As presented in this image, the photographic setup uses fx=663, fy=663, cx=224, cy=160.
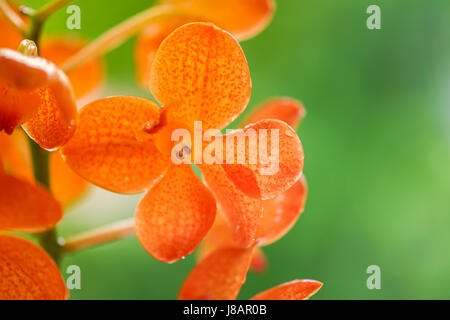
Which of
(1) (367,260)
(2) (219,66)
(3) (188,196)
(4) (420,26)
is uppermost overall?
(4) (420,26)

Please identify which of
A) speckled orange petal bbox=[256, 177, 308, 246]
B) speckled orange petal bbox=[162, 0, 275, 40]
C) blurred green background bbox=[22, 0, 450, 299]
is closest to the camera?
speckled orange petal bbox=[256, 177, 308, 246]

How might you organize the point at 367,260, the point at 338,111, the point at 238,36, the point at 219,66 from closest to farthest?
the point at 219,66 < the point at 238,36 < the point at 367,260 < the point at 338,111

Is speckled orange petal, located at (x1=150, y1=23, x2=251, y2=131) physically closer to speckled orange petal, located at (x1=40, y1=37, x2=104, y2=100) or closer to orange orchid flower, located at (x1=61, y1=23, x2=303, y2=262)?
orange orchid flower, located at (x1=61, y1=23, x2=303, y2=262)

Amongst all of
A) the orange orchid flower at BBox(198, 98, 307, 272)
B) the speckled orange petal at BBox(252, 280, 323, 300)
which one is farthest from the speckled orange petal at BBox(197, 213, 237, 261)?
the speckled orange petal at BBox(252, 280, 323, 300)

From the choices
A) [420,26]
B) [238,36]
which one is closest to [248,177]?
[238,36]

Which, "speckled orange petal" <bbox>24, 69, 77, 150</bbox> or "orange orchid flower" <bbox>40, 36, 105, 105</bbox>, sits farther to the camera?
"orange orchid flower" <bbox>40, 36, 105, 105</bbox>

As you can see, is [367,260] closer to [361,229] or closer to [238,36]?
[361,229]

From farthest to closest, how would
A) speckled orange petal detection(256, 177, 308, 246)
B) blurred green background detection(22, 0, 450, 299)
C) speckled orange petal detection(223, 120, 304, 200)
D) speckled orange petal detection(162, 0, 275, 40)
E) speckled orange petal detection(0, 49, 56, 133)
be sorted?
blurred green background detection(22, 0, 450, 299), speckled orange petal detection(162, 0, 275, 40), speckled orange petal detection(256, 177, 308, 246), speckled orange petal detection(223, 120, 304, 200), speckled orange petal detection(0, 49, 56, 133)
